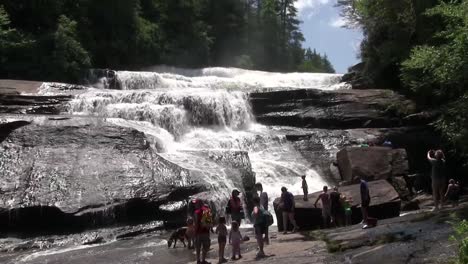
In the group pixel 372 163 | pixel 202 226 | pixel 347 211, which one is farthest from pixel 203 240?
pixel 372 163

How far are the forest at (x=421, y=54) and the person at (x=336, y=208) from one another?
4400 mm

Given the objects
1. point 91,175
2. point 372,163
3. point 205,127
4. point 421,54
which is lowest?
point 372,163

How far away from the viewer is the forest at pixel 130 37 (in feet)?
119

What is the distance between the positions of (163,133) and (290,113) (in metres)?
7.91

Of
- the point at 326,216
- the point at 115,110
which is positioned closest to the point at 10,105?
the point at 115,110

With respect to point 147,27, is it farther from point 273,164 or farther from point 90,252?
point 90,252

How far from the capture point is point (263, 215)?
1220 centimetres

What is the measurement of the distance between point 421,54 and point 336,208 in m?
7.09

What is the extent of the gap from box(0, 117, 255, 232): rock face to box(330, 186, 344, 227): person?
4.07 m

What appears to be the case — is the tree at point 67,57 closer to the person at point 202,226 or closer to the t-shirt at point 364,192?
the t-shirt at point 364,192

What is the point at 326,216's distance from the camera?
16.0 metres

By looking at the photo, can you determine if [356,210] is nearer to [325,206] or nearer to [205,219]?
[325,206]

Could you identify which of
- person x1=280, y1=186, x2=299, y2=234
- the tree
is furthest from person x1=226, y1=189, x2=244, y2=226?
the tree

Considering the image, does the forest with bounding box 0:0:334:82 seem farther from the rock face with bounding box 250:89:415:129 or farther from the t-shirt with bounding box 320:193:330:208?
the t-shirt with bounding box 320:193:330:208
